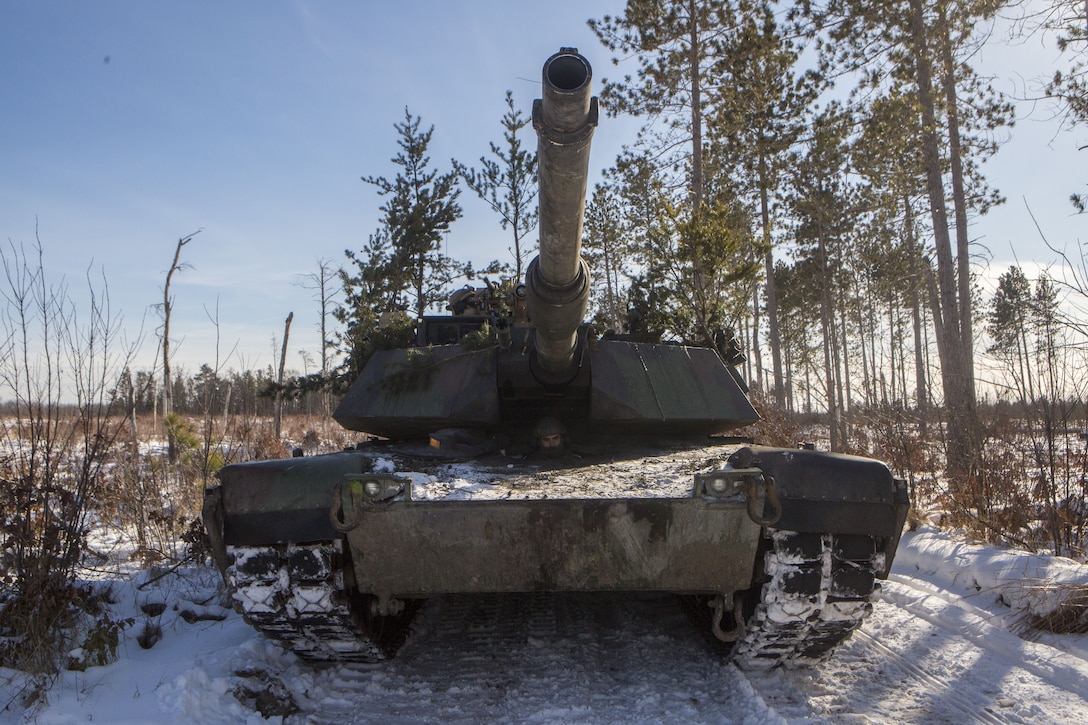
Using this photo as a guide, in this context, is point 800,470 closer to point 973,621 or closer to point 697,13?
point 973,621

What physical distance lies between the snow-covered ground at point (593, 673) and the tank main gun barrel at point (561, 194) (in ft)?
6.01

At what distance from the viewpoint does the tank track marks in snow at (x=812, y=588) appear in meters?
3.83

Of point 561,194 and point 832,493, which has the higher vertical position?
point 561,194

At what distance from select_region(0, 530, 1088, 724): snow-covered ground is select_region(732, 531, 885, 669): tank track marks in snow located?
29 centimetres

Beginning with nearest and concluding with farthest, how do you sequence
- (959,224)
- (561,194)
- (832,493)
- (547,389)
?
(561,194) → (832,493) → (547,389) → (959,224)

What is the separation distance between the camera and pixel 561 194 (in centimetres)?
330

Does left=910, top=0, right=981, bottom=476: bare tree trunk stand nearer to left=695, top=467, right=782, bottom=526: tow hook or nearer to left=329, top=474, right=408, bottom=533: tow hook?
left=695, top=467, right=782, bottom=526: tow hook

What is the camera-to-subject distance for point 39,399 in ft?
15.2

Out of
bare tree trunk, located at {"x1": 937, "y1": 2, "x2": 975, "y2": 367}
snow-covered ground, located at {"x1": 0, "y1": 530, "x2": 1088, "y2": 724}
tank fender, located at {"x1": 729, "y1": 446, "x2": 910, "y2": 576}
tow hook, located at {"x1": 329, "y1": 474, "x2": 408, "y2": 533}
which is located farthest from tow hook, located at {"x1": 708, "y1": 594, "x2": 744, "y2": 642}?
bare tree trunk, located at {"x1": 937, "y1": 2, "x2": 975, "y2": 367}

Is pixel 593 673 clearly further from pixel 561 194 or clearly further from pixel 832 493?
pixel 561 194

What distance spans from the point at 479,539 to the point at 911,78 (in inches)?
498

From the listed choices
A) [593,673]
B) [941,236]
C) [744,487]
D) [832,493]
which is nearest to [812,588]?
[832,493]

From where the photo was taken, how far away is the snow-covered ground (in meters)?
3.71

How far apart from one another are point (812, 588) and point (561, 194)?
219 cm
